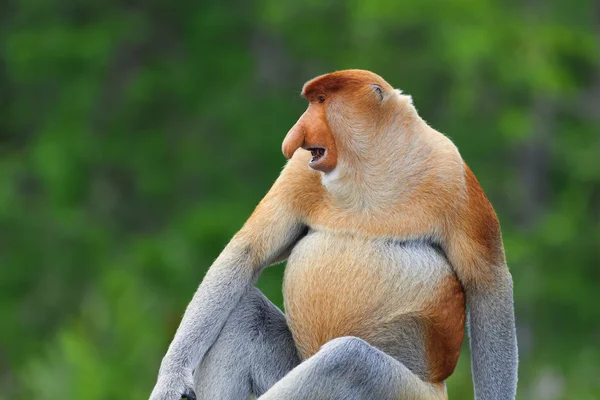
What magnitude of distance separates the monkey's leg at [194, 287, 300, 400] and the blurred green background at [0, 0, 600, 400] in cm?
763

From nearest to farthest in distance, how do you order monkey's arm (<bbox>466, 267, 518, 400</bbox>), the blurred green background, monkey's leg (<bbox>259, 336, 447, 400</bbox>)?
monkey's leg (<bbox>259, 336, 447, 400</bbox>)
monkey's arm (<bbox>466, 267, 518, 400</bbox>)
the blurred green background

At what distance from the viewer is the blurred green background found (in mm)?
12992

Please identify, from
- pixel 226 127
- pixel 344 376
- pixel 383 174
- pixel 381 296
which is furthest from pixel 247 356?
pixel 226 127

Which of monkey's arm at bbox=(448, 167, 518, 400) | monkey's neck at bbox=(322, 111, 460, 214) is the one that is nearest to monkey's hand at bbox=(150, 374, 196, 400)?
monkey's neck at bbox=(322, 111, 460, 214)

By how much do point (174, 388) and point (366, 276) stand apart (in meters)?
0.76

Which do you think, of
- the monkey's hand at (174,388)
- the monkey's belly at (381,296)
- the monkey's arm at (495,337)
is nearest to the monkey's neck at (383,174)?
the monkey's belly at (381,296)

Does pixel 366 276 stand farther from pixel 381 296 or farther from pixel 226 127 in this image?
pixel 226 127

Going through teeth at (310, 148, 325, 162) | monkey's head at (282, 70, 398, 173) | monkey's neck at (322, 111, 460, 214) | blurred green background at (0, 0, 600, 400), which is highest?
monkey's head at (282, 70, 398, 173)

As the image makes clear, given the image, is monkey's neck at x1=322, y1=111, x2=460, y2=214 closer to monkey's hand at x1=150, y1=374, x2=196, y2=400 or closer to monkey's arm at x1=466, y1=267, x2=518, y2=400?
monkey's arm at x1=466, y1=267, x2=518, y2=400

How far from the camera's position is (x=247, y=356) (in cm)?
427

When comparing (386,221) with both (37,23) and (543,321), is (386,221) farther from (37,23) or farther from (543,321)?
(37,23)

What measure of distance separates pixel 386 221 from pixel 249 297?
60cm

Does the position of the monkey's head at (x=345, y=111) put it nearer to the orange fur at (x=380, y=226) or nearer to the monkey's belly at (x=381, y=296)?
the orange fur at (x=380, y=226)

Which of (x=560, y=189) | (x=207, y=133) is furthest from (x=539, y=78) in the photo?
(x=207, y=133)
